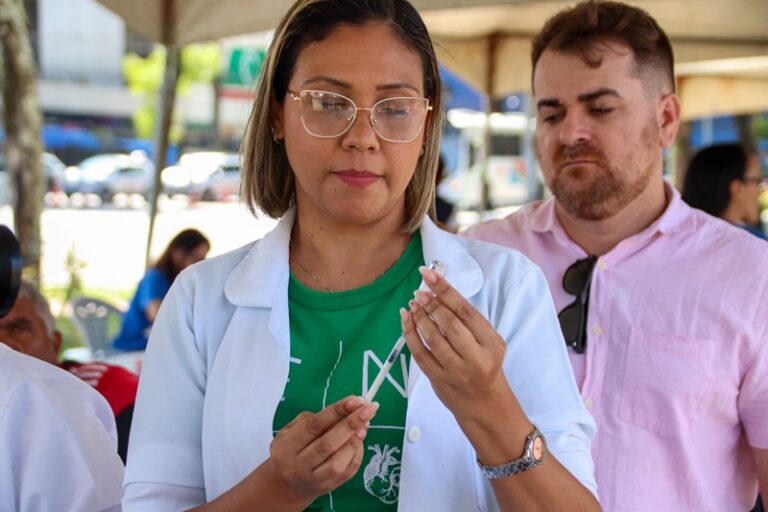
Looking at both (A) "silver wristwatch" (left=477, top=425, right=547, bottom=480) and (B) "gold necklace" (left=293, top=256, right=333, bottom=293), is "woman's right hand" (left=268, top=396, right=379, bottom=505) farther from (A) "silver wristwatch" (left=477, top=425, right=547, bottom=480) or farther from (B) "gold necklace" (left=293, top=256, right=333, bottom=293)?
(B) "gold necklace" (left=293, top=256, right=333, bottom=293)

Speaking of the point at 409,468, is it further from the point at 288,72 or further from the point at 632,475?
the point at 632,475

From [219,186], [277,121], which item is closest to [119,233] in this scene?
[219,186]

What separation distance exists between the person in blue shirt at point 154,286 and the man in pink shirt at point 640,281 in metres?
3.96

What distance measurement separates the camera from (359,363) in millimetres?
1451

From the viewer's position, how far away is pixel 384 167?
1.45 meters

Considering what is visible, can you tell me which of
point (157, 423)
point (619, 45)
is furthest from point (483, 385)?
point (619, 45)

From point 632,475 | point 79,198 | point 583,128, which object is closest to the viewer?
point 632,475

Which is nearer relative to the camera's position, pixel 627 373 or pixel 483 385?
pixel 483 385

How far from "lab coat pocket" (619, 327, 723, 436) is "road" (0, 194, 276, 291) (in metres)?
10.5

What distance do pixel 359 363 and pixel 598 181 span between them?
38.5 inches

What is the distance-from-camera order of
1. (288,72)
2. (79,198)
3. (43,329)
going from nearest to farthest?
(288,72), (43,329), (79,198)

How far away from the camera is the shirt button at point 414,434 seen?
4.51 feet

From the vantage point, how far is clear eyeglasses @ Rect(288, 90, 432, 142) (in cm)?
143

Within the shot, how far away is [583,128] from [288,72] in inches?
35.8
